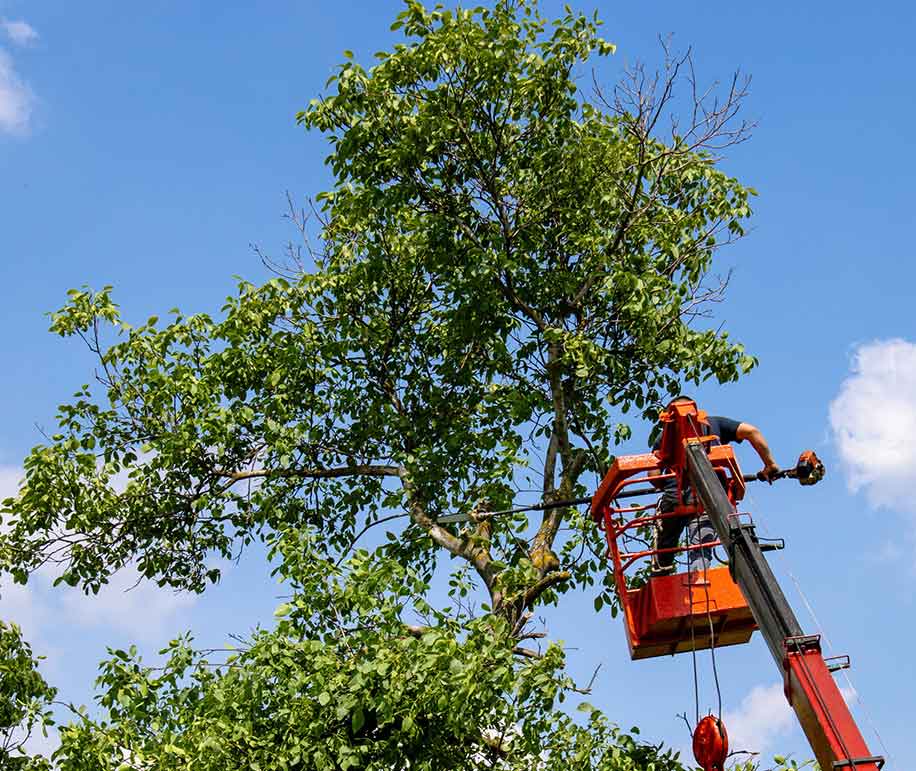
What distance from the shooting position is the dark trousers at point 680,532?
9500 mm

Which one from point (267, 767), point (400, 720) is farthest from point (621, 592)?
point (267, 767)

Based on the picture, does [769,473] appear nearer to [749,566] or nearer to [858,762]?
[749,566]

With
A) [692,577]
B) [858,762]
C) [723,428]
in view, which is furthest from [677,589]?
[858,762]

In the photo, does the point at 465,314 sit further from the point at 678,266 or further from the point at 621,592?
the point at 621,592

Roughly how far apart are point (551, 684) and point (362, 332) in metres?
5.43

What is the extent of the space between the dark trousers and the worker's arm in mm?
619

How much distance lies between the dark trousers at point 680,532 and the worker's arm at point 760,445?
2.03 ft

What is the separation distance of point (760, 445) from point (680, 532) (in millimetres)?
972

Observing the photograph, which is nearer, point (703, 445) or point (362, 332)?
point (703, 445)

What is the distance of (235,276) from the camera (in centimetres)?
1459

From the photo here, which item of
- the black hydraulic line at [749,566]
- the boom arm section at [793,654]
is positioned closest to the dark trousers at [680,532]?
the black hydraulic line at [749,566]

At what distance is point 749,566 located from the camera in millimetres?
8008

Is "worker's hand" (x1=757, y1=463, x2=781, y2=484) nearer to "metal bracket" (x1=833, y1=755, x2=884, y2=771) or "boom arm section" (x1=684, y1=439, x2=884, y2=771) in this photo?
"boom arm section" (x1=684, y1=439, x2=884, y2=771)

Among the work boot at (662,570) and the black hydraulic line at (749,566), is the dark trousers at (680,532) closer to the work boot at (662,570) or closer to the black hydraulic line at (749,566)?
the work boot at (662,570)
